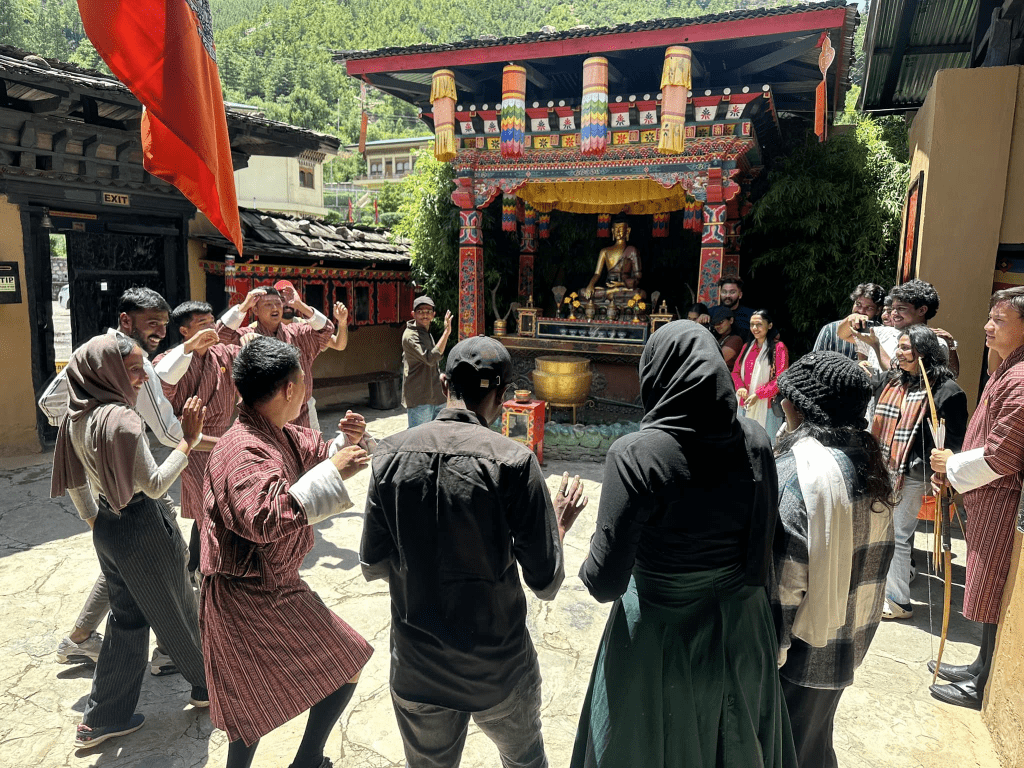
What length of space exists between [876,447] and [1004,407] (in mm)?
1460

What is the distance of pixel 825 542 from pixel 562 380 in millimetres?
7087

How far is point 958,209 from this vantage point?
5797mm

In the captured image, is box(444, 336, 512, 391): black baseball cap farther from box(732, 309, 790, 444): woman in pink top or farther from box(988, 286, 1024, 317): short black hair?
box(732, 309, 790, 444): woman in pink top

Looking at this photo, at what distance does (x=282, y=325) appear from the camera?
4922mm

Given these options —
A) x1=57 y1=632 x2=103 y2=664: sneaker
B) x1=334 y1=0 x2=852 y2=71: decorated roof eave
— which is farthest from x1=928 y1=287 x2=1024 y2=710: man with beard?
x1=334 y1=0 x2=852 y2=71: decorated roof eave

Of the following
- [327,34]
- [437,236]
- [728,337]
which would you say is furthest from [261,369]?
[327,34]

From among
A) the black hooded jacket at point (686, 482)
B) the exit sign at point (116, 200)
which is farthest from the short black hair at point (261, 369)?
the exit sign at point (116, 200)

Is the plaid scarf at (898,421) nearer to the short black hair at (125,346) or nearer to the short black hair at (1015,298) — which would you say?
the short black hair at (1015,298)

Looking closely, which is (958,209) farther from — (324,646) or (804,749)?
(324,646)

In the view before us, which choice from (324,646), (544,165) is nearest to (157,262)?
(544,165)

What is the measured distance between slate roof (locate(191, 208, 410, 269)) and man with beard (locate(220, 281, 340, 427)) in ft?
14.7

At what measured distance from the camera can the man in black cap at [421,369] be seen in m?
6.20

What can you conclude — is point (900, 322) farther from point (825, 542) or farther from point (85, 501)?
point (85, 501)

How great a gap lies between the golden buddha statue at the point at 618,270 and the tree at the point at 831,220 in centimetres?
186
